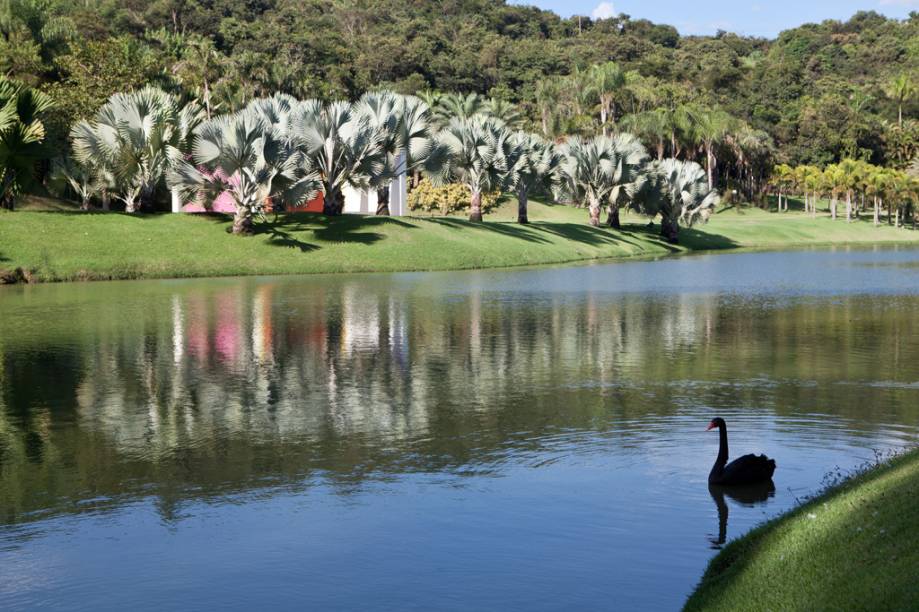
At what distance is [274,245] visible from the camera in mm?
55812

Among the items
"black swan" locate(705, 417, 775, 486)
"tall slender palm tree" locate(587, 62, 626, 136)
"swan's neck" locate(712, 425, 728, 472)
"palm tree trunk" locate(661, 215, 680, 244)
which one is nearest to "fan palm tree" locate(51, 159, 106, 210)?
"palm tree trunk" locate(661, 215, 680, 244)

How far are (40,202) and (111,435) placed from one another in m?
54.3

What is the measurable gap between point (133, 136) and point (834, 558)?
52.8 meters

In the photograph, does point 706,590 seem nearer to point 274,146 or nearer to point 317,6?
point 274,146

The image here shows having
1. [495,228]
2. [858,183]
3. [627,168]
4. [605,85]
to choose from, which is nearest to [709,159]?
[605,85]

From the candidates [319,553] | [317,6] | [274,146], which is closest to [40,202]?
[274,146]

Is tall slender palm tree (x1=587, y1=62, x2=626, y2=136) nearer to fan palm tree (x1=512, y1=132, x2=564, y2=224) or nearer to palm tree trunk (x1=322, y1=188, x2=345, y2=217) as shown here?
fan palm tree (x1=512, y1=132, x2=564, y2=224)

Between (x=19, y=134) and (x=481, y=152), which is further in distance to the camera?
(x=481, y=152)

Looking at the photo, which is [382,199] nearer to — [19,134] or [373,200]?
[373,200]

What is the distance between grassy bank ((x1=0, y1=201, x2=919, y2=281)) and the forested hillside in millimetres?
19522

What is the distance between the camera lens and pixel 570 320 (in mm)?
30766

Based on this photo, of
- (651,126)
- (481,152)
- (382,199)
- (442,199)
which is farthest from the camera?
(651,126)

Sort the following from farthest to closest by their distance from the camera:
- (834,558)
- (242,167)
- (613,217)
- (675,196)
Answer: (613,217), (675,196), (242,167), (834,558)

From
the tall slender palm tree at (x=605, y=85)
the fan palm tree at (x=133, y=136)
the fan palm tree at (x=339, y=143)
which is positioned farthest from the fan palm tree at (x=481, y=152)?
the tall slender palm tree at (x=605, y=85)
